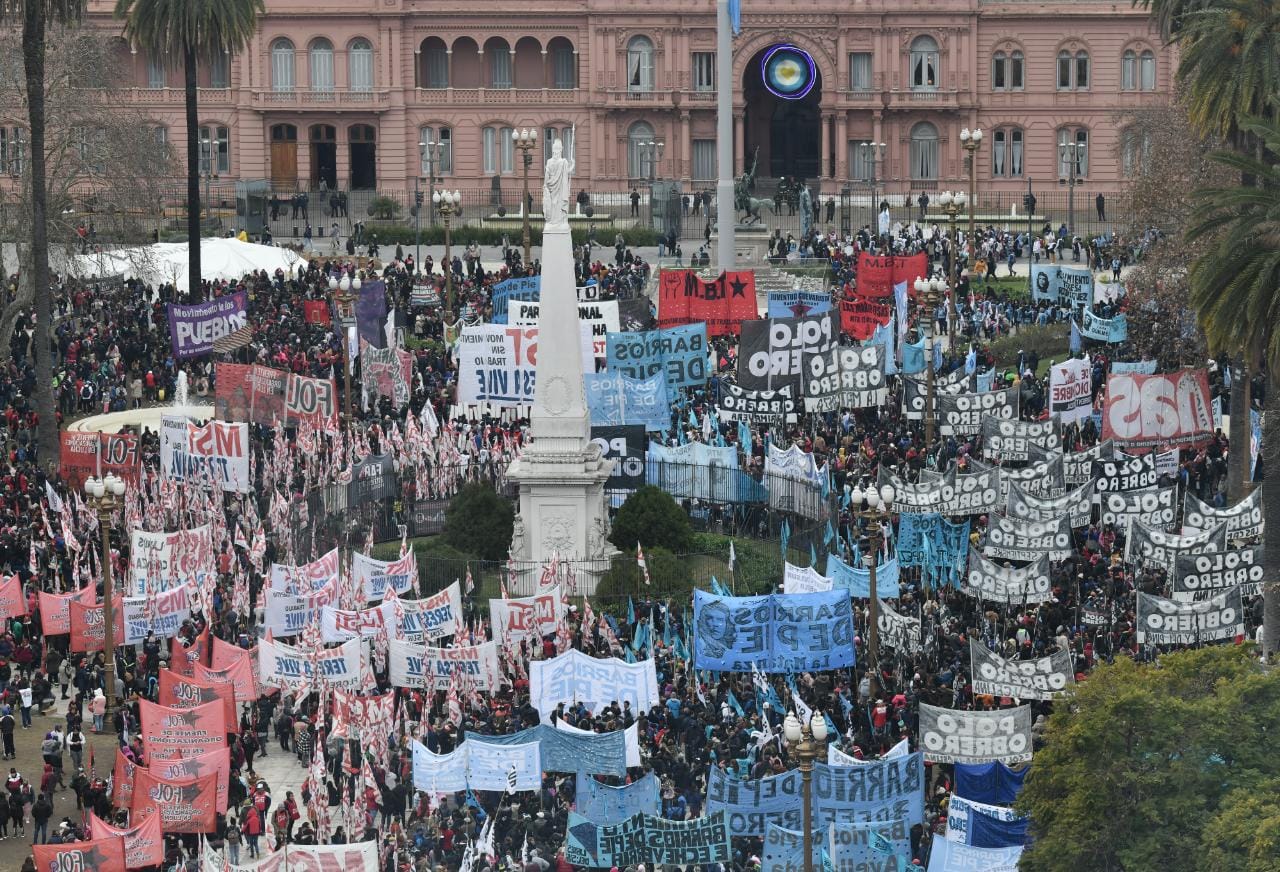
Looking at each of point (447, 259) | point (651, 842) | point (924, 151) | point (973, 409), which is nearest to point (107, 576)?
point (651, 842)

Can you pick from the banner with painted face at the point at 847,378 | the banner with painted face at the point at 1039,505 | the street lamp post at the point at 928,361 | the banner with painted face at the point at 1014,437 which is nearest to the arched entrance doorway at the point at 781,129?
the street lamp post at the point at 928,361

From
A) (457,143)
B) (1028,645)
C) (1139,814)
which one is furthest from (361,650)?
(457,143)

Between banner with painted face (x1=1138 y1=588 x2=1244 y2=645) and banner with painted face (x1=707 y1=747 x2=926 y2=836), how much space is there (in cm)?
669

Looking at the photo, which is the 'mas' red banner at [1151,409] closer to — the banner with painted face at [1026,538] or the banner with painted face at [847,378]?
the banner with painted face at [847,378]

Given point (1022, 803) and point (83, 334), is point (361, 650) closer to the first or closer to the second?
point (1022, 803)

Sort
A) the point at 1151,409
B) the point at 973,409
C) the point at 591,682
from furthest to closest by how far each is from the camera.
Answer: the point at 973,409 → the point at 1151,409 → the point at 591,682

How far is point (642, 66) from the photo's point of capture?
104m

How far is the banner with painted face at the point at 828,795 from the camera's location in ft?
119

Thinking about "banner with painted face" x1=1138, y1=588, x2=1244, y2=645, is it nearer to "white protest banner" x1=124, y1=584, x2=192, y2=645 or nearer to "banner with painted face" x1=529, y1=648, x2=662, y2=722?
"banner with painted face" x1=529, y1=648, x2=662, y2=722

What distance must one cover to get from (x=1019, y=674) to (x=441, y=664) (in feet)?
26.6

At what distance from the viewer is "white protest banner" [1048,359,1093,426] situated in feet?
184

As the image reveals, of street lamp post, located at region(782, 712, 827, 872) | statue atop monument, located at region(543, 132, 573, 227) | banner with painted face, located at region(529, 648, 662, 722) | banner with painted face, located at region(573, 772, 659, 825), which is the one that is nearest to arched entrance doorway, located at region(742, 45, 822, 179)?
statue atop monument, located at region(543, 132, 573, 227)

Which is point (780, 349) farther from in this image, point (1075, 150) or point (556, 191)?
point (1075, 150)

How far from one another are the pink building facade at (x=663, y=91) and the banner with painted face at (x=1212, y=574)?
196 ft
